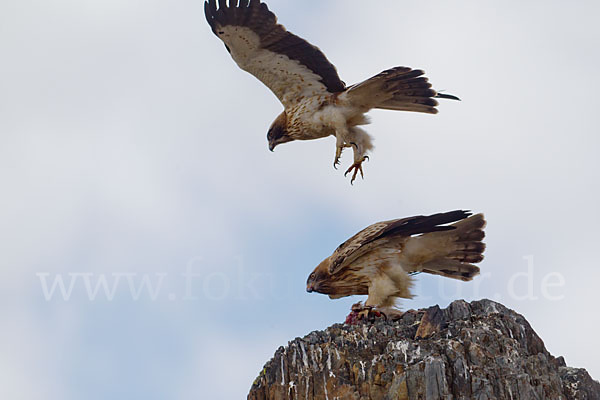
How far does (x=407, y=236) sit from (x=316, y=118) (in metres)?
2.52

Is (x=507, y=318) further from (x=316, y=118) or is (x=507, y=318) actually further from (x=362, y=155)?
(x=316, y=118)

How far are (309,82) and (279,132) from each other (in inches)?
39.7

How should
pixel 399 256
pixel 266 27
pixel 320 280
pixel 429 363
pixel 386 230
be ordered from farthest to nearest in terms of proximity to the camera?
pixel 266 27
pixel 320 280
pixel 399 256
pixel 386 230
pixel 429 363

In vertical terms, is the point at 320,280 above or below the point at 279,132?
below

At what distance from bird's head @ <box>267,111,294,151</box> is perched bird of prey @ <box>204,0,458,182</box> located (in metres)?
0.10

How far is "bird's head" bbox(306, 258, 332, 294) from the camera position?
13.7m

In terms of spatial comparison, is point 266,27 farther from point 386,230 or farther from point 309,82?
point 386,230

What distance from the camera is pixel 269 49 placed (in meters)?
14.6

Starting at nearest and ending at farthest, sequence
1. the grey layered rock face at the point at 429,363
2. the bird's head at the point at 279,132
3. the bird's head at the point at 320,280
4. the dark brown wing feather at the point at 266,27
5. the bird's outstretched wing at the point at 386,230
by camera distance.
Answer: the grey layered rock face at the point at 429,363 → the bird's outstretched wing at the point at 386,230 → the bird's head at the point at 320,280 → the dark brown wing feather at the point at 266,27 → the bird's head at the point at 279,132

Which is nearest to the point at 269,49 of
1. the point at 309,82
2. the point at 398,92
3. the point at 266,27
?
the point at 266,27

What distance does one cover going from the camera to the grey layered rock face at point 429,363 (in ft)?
37.4

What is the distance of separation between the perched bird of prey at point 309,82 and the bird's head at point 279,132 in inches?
4.1

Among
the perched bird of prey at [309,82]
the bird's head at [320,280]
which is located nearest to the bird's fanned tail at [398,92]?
the perched bird of prey at [309,82]

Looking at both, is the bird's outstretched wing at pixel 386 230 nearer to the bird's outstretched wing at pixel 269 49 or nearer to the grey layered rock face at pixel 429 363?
the grey layered rock face at pixel 429 363
